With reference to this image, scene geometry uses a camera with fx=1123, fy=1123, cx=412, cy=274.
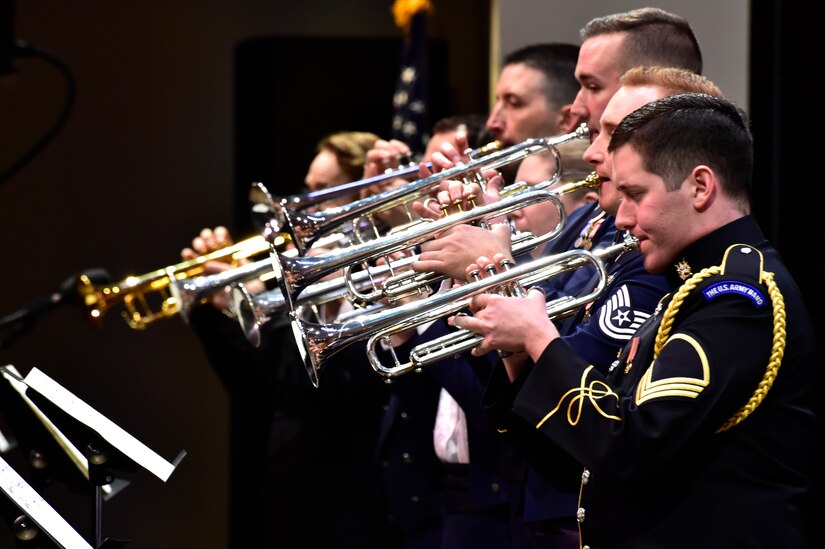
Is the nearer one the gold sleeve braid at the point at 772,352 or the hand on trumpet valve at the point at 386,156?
the gold sleeve braid at the point at 772,352

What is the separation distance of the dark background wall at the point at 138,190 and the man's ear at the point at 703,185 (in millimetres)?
4177

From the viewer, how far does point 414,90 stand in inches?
208

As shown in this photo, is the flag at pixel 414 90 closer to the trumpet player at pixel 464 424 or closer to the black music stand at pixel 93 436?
the trumpet player at pixel 464 424

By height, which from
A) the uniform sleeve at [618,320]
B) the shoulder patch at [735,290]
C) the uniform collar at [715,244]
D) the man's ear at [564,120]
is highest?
the uniform collar at [715,244]

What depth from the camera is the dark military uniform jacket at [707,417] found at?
185cm

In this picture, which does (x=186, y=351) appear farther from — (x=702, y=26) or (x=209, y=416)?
(x=702, y=26)

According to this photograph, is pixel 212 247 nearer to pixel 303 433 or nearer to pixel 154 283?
pixel 154 283

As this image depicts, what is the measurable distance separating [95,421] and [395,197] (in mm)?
1136

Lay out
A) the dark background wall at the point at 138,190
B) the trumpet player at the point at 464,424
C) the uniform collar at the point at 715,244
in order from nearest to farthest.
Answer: the uniform collar at the point at 715,244, the trumpet player at the point at 464,424, the dark background wall at the point at 138,190

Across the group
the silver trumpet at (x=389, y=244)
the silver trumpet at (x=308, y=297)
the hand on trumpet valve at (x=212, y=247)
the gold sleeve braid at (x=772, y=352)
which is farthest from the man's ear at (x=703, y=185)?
the hand on trumpet valve at (x=212, y=247)

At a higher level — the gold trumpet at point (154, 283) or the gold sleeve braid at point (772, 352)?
the gold sleeve braid at point (772, 352)

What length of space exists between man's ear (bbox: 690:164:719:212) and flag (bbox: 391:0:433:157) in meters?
3.29

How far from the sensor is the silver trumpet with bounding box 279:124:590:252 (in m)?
2.97

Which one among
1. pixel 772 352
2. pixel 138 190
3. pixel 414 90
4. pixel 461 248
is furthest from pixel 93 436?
pixel 138 190
